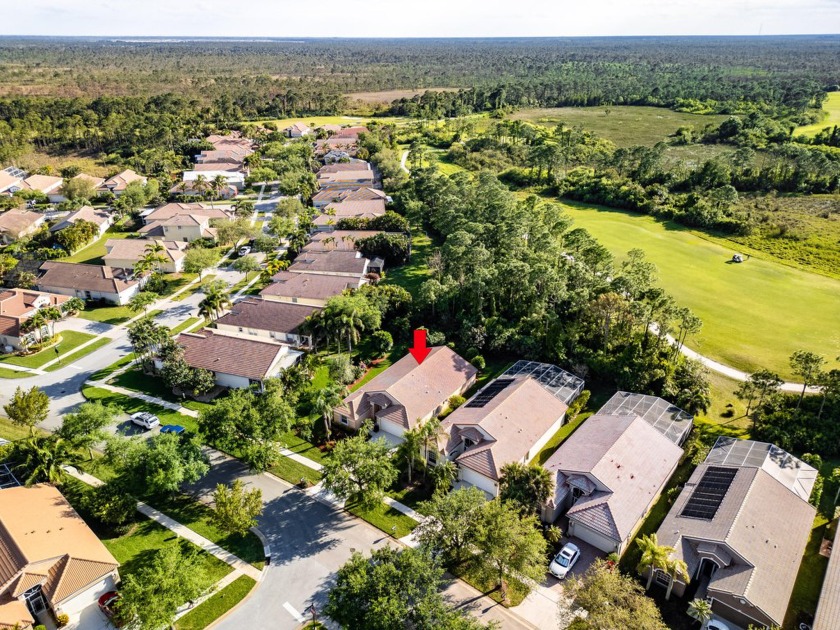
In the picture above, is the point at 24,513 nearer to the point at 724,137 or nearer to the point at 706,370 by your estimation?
the point at 706,370

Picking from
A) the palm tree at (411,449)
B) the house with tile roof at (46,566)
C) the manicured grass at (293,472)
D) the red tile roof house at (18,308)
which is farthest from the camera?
the red tile roof house at (18,308)

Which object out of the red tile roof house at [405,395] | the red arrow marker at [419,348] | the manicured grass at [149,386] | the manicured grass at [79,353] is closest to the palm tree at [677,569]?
the red tile roof house at [405,395]

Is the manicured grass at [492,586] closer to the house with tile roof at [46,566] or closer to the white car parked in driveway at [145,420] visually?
the house with tile roof at [46,566]

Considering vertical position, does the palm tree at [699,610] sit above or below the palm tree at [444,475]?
below

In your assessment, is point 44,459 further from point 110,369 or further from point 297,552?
point 297,552

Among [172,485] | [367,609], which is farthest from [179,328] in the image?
[367,609]
